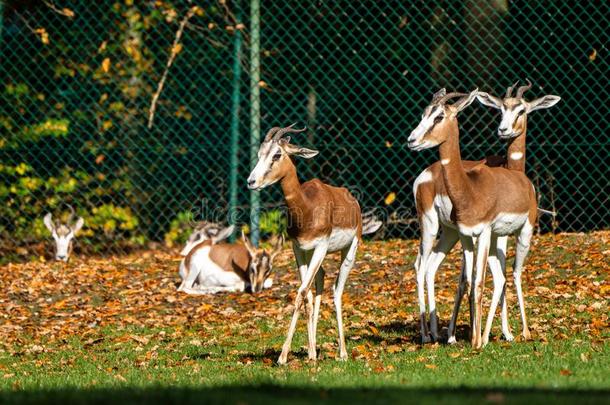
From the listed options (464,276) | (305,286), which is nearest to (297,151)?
(305,286)

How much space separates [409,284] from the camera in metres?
11.1

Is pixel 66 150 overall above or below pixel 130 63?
below

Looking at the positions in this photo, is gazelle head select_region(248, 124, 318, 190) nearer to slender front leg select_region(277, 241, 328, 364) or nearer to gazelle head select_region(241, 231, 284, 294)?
slender front leg select_region(277, 241, 328, 364)

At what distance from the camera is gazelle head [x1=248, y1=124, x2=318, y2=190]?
7.40 meters

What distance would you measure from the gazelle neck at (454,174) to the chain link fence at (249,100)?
4691 millimetres

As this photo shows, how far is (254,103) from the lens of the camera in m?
13.0

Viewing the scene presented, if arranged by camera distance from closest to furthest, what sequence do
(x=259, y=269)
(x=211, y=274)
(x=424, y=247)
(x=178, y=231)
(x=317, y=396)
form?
(x=317, y=396), (x=424, y=247), (x=259, y=269), (x=211, y=274), (x=178, y=231)

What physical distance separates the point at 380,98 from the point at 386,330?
15.0ft

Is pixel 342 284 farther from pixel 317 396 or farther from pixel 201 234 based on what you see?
pixel 201 234

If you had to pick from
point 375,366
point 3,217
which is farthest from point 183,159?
point 375,366

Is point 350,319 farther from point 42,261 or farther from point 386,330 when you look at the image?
point 42,261

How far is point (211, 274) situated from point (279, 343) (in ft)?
10.0

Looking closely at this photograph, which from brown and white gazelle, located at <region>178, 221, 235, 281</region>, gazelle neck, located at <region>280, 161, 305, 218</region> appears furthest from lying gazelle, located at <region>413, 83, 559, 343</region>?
brown and white gazelle, located at <region>178, 221, 235, 281</region>

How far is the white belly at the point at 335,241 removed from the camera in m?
7.56
